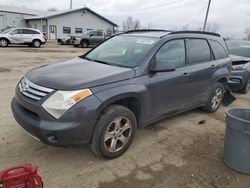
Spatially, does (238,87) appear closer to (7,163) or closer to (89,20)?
(7,163)

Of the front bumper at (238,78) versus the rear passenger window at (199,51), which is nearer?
the rear passenger window at (199,51)

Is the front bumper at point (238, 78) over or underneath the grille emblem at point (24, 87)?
underneath

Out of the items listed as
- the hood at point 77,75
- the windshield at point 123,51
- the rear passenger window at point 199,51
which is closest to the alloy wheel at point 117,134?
the hood at point 77,75

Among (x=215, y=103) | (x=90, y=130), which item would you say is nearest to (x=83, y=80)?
(x=90, y=130)

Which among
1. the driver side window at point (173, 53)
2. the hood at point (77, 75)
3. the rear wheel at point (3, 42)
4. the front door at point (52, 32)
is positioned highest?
the front door at point (52, 32)

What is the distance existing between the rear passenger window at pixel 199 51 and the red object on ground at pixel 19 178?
336 centimetres

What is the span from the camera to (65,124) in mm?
2838

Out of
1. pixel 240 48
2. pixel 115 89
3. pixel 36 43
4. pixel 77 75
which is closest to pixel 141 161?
pixel 115 89

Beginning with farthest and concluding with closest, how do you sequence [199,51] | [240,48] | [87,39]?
[87,39] < [240,48] < [199,51]

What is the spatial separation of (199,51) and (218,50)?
2.77 feet

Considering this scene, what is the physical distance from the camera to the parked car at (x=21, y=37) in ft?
62.4

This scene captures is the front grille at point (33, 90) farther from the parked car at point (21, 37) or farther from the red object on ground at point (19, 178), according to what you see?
the parked car at point (21, 37)

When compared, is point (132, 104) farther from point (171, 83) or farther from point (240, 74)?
point (240, 74)

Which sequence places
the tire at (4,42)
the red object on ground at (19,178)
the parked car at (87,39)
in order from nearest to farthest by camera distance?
1. the red object on ground at (19,178)
2. the tire at (4,42)
3. the parked car at (87,39)
